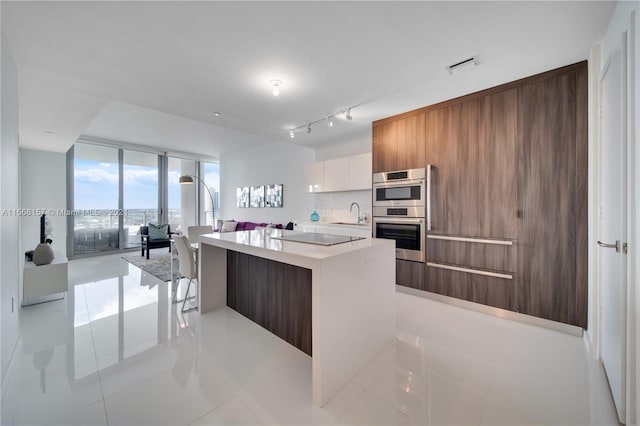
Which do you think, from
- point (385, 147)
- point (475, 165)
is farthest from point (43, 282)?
point (475, 165)

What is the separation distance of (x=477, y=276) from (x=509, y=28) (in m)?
2.40

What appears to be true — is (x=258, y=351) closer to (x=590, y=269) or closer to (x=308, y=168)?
(x=590, y=269)

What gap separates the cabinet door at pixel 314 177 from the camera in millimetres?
4992

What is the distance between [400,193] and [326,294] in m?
2.37

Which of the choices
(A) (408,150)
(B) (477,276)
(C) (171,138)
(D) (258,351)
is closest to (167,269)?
(C) (171,138)

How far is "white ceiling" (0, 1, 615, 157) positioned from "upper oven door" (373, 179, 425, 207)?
102cm

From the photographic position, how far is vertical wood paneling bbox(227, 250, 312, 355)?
Answer: 86.4 inches

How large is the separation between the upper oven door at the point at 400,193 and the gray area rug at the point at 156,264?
363 centimetres

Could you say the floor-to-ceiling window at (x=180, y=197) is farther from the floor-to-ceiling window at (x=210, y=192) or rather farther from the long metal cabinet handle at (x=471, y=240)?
the long metal cabinet handle at (x=471, y=240)

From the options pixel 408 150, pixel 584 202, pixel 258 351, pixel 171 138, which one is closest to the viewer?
pixel 258 351

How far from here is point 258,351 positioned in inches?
86.3

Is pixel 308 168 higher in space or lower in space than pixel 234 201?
higher

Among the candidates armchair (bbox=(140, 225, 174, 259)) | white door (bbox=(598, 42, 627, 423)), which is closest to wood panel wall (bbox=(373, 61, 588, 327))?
white door (bbox=(598, 42, 627, 423))

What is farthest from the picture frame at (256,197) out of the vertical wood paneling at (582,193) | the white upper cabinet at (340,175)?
the vertical wood paneling at (582,193)
